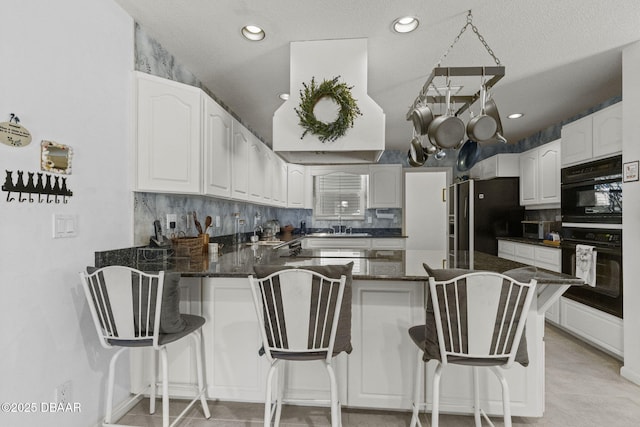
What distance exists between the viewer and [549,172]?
381 centimetres

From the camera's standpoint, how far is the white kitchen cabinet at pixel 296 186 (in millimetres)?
5084

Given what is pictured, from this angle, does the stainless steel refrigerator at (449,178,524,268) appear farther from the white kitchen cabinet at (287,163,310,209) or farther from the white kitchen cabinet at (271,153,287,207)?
the white kitchen cabinet at (271,153,287,207)

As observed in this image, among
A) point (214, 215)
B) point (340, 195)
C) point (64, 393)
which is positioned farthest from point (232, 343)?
point (340, 195)

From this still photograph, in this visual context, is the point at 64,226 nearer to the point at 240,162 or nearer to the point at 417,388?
the point at 240,162

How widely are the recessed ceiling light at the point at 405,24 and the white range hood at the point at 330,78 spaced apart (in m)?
0.23

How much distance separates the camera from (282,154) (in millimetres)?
2479

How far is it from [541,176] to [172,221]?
4.25 metres

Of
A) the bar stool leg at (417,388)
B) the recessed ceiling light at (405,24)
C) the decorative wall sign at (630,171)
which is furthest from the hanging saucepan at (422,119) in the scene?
the decorative wall sign at (630,171)

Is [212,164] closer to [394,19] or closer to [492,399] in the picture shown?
[394,19]

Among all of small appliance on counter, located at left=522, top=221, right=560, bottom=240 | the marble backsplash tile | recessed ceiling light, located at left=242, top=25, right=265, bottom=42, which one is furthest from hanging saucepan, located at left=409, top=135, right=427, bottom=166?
small appliance on counter, located at left=522, top=221, right=560, bottom=240

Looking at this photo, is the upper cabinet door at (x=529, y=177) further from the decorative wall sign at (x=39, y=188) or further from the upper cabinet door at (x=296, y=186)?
the decorative wall sign at (x=39, y=188)

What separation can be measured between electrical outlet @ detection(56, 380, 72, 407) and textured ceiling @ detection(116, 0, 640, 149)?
2160 millimetres

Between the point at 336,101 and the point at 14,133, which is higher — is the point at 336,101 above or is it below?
above

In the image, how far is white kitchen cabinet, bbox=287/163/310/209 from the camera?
508 cm
